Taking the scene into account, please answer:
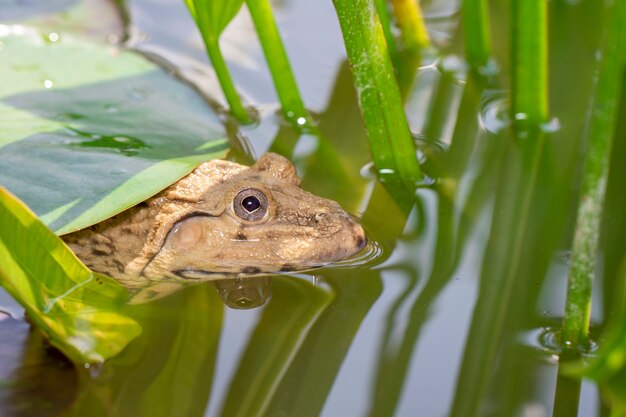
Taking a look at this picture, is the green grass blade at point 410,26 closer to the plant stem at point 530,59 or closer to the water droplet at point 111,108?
the plant stem at point 530,59

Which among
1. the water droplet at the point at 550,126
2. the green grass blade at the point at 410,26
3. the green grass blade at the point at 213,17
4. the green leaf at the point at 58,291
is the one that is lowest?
the green leaf at the point at 58,291

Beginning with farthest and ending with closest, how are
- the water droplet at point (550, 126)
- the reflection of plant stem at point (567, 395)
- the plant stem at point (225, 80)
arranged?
1. the water droplet at point (550, 126)
2. the plant stem at point (225, 80)
3. the reflection of plant stem at point (567, 395)

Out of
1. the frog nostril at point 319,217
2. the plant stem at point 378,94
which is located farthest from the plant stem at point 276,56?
the frog nostril at point 319,217

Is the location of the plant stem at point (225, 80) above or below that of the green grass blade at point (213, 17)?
Result: below

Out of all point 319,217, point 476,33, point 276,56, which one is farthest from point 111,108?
point 476,33

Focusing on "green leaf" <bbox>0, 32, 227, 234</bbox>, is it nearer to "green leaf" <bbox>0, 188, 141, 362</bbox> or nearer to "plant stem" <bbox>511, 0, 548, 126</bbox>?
"green leaf" <bbox>0, 188, 141, 362</bbox>

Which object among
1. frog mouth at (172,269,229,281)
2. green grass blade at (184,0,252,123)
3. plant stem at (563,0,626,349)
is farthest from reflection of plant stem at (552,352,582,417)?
green grass blade at (184,0,252,123)
